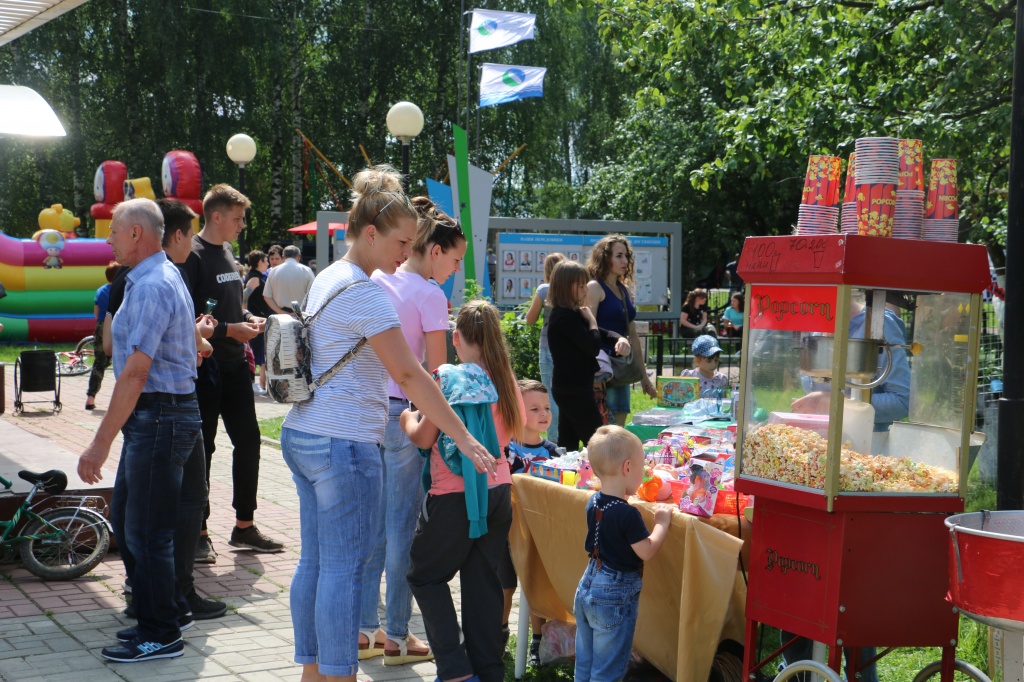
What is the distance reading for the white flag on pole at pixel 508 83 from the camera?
16641 mm

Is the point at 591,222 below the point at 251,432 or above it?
above

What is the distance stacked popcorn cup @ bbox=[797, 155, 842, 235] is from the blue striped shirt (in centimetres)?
262

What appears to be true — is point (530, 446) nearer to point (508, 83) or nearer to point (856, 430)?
point (856, 430)

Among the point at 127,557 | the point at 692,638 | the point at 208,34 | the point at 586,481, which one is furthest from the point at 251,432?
the point at 208,34

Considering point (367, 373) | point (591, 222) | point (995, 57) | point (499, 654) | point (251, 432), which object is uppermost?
point (995, 57)

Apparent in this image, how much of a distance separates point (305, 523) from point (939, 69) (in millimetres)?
8273

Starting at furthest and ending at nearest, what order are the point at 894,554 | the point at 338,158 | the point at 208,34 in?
the point at 338,158 < the point at 208,34 < the point at 894,554

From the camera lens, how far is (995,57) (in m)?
8.75

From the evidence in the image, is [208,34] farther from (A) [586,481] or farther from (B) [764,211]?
(A) [586,481]

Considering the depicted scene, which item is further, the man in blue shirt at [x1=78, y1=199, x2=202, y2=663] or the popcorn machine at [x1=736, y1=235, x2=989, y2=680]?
the man in blue shirt at [x1=78, y1=199, x2=202, y2=663]

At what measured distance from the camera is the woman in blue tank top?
732cm

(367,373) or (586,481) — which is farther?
(586,481)

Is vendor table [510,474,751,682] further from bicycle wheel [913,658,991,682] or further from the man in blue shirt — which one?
the man in blue shirt

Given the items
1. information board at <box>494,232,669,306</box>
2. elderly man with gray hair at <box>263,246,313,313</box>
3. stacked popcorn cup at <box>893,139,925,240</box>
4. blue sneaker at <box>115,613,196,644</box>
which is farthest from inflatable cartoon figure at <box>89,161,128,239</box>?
stacked popcorn cup at <box>893,139,925,240</box>
